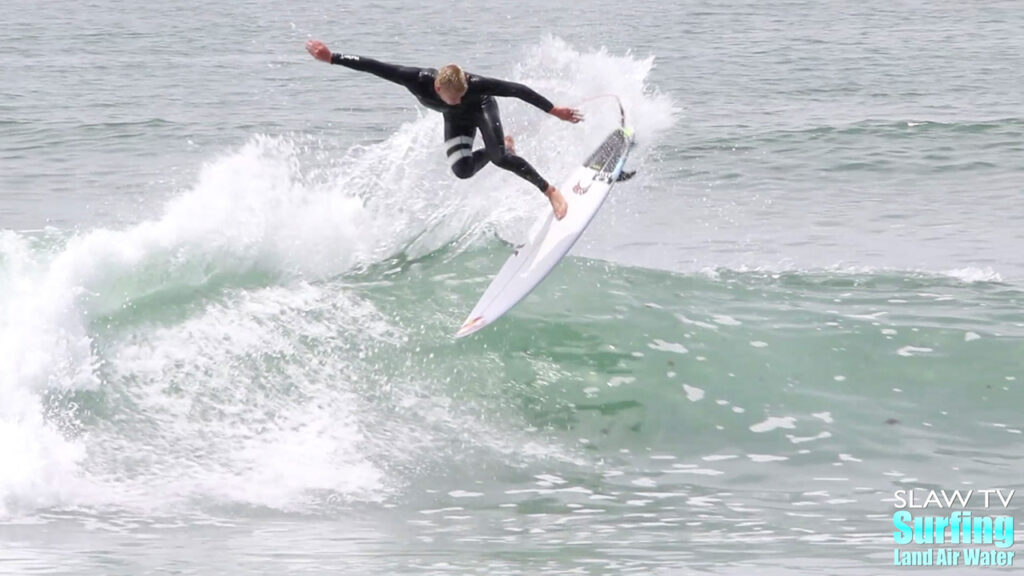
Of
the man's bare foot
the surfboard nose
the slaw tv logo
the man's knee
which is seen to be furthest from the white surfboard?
the slaw tv logo

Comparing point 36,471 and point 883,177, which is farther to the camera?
point 883,177

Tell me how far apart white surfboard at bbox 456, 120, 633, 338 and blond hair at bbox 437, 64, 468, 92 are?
1.50 meters

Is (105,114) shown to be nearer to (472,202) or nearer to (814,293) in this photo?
(472,202)

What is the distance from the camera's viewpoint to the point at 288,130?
71.6 feet

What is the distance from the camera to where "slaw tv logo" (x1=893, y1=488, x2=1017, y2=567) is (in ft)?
21.7

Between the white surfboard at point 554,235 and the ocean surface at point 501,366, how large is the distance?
48 centimetres

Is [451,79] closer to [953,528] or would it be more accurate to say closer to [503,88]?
[503,88]

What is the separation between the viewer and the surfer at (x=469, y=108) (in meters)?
9.25

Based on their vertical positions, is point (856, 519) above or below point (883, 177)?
below

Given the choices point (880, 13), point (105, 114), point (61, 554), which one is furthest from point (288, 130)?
point (880, 13)

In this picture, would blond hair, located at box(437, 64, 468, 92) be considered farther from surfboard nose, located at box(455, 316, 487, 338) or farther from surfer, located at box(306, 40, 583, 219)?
surfboard nose, located at box(455, 316, 487, 338)

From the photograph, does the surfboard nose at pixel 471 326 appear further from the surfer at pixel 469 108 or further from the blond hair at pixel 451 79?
the blond hair at pixel 451 79

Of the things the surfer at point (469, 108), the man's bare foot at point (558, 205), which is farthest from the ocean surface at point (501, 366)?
the surfer at point (469, 108)

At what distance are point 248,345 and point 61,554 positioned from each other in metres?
3.16
